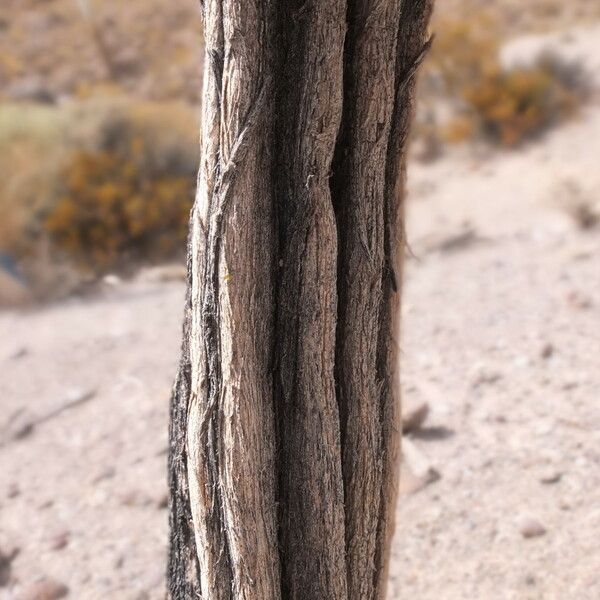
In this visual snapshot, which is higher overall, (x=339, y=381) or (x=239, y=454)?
(x=339, y=381)

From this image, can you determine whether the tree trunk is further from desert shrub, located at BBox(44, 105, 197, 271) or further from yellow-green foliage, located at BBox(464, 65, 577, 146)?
yellow-green foliage, located at BBox(464, 65, 577, 146)

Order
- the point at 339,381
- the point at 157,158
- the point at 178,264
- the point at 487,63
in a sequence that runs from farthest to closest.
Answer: the point at 487,63 < the point at 157,158 < the point at 178,264 < the point at 339,381

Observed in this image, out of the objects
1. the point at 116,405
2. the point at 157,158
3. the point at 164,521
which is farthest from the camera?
the point at 157,158

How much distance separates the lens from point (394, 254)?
162 cm

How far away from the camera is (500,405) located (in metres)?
3.52

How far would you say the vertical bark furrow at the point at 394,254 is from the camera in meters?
1.50

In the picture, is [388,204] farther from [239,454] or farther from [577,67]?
[577,67]

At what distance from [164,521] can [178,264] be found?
3.81 metres

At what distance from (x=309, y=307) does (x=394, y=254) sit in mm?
214

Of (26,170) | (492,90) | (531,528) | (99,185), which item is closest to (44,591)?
(531,528)

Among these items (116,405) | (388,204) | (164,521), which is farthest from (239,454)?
(116,405)

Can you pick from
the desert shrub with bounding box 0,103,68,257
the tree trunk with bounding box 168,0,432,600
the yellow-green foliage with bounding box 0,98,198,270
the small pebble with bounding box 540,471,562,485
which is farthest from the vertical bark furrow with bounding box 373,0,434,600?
the desert shrub with bounding box 0,103,68,257

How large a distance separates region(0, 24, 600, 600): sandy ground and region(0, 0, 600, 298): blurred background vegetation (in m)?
0.95

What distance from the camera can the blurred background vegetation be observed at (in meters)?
6.87
